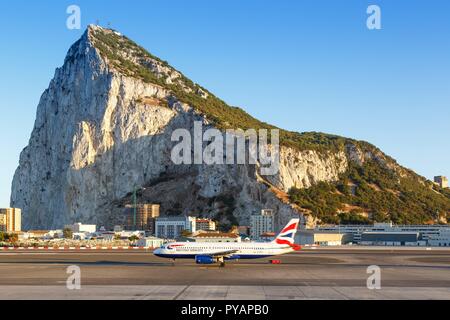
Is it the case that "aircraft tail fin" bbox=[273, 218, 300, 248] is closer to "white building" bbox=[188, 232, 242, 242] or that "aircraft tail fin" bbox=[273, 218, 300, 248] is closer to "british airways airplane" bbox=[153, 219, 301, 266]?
"british airways airplane" bbox=[153, 219, 301, 266]

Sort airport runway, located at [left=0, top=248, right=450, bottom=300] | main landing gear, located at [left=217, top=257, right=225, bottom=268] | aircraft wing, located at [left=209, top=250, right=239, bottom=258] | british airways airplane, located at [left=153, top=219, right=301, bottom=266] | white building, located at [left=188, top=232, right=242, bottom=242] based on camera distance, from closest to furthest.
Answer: airport runway, located at [left=0, top=248, right=450, bottom=300] < main landing gear, located at [left=217, top=257, right=225, bottom=268] < aircraft wing, located at [left=209, top=250, right=239, bottom=258] < british airways airplane, located at [left=153, top=219, right=301, bottom=266] < white building, located at [left=188, top=232, right=242, bottom=242]

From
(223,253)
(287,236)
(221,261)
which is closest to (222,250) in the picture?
(223,253)

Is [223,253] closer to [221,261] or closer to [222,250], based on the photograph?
[222,250]

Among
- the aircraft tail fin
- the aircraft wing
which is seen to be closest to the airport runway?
the aircraft wing

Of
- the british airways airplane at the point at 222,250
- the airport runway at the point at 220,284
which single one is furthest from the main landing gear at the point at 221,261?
the airport runway at the point at 220,284
